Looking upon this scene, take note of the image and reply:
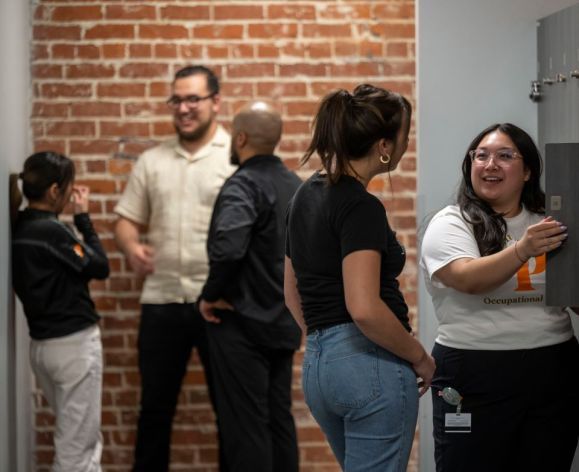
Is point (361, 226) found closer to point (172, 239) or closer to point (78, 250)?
point (78, 250)

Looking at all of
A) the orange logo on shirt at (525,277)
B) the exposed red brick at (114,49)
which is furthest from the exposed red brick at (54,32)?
the orange logo on shirt at (525,277)

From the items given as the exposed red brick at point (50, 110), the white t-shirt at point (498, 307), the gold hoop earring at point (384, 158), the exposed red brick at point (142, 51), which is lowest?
the white t-shirt at point (498, 307)

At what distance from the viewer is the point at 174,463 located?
15.3 ft

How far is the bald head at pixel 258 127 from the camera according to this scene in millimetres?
3963

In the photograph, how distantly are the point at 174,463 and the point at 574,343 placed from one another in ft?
7.92

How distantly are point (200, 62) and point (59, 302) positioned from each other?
136 centimetres

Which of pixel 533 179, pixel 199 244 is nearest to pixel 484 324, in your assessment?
pixel 533 179

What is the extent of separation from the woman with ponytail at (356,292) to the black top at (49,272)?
162cm

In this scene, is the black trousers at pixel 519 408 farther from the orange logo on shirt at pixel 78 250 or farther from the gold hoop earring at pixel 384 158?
the orange logo on shirt at pixel 78 250


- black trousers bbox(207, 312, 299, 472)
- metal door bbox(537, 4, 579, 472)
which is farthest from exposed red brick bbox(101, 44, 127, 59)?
metal door bbox(537, 4, 579, 472)

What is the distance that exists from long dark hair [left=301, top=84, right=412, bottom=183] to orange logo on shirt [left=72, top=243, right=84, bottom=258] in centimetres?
168

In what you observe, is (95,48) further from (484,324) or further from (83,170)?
(484,324)

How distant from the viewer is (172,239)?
176 inches

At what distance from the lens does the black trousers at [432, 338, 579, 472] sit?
2.68m
